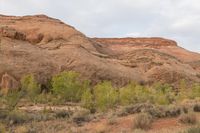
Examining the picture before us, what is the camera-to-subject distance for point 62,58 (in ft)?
188

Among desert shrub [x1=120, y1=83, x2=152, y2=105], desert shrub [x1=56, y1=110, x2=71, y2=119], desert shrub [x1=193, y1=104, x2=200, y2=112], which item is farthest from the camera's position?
desert shrub [x1=120, y1=83, x2=152, y2=105]

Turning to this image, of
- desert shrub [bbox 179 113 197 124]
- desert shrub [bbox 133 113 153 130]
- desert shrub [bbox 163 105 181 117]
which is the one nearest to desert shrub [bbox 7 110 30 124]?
desert shrub [bbox 133 113 153 130]

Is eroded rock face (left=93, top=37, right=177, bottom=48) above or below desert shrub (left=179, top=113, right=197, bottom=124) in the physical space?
above

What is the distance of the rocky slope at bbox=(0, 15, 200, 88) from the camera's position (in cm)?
5256

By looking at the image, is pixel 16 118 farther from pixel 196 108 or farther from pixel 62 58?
pixel 62 58

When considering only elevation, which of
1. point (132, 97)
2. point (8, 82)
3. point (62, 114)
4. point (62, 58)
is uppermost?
point (62, 58)

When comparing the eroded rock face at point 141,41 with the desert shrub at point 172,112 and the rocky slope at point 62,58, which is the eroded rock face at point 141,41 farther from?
the desert shrub at point 172,112

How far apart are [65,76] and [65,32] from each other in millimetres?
34859

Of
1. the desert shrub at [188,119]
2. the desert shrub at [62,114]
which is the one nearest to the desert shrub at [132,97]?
the desert shrub at [62,114]

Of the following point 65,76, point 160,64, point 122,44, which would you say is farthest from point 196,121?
point 122,44

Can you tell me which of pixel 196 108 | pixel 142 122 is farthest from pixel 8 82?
pixel 142 122

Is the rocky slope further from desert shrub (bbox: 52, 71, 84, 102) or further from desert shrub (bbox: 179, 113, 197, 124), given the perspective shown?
desert shrub (bbox: 179, 113, 197, 124)

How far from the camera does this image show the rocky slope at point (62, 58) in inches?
2069

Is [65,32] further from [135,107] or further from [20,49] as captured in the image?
[135,107]
